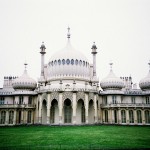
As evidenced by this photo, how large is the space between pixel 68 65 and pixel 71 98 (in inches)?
371

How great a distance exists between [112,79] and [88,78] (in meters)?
6.63

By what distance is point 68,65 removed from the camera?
173ft

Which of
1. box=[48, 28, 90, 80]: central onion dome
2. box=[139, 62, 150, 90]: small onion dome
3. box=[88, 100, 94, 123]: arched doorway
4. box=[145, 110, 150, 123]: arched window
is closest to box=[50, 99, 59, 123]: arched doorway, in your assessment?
box=[48, 28, 90, 80]: central onion dome

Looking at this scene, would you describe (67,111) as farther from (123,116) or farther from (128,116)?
(128,116)

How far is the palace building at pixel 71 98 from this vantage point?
4781 cm

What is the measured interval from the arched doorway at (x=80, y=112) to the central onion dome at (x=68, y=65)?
667 cm

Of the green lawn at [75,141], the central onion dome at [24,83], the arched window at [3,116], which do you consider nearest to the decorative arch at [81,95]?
the central onion dome at [24,83]

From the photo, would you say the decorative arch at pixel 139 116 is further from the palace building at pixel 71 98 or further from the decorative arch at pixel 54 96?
the decorative arch at pixel 54 96

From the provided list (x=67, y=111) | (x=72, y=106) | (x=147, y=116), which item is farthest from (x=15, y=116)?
(x=147, y=116)

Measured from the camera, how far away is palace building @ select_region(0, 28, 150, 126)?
47.8m

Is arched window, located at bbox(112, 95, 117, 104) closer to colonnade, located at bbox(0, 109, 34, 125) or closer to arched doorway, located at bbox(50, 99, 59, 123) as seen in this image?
arched doorway, located at bbox(50, 99, 59, 123)

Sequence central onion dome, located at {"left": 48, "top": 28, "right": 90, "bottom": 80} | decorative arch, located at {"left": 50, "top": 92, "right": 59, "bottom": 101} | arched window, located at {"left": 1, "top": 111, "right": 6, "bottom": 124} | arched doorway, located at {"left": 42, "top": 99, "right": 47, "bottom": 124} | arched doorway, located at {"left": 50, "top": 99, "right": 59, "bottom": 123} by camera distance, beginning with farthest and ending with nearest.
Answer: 1. central onion dome, located at {"left": 48, "top": 28, "right": 90, "bottom": 80}
2. arched window, located at {"left": 1, "top": 111, "right": 6, "bottom": 124}
3. arched doorway, located at {"left": 42, "top": 99, "right": 47, "bottom": 124}
4. arched doorway, located at {"left": 50, "top": 99, "right": 59, "bottom": 123}
5. decorative arch, located at {"left": 50, "top": 92, "right": 59, "bottom": 101}

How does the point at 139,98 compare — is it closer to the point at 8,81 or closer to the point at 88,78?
the point at 88,78

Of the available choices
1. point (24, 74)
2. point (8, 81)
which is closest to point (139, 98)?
point (24, 74)
